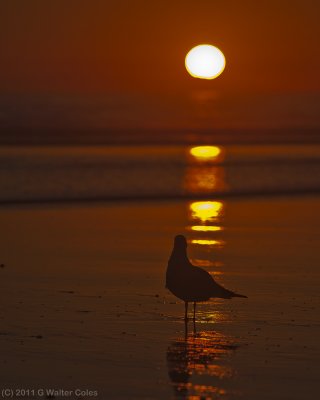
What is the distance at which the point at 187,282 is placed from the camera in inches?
Answer: 400

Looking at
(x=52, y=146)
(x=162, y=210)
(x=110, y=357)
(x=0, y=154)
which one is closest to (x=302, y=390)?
(x=110, y=357)

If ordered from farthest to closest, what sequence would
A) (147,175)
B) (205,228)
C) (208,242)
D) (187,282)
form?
(147,175), (205,228), (208,242), (187,282)

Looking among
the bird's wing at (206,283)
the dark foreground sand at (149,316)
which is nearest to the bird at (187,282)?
the bird's wing at (206,283)

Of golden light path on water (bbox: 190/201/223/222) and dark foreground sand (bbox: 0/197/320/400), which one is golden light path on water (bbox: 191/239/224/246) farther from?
golden light path on water (bbox: 190/201/223/222)

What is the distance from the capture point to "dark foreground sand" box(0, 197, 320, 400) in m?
8.33

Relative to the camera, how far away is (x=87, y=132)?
2687 inches

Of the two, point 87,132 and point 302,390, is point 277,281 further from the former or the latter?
point 87,132

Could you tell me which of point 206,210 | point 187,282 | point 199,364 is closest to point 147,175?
point 206,210

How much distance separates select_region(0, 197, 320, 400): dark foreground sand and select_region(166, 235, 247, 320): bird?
0.29 metres

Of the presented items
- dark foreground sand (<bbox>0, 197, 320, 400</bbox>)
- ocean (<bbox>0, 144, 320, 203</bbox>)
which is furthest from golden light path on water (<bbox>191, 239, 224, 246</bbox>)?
ocean (<bbox>0, 144, 320, 203</bbox>)

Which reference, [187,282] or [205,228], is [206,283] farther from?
[205,228]

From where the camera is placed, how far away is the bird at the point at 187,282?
1016 cm

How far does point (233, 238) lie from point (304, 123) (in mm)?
74909

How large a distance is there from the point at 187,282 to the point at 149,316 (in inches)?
24.9
